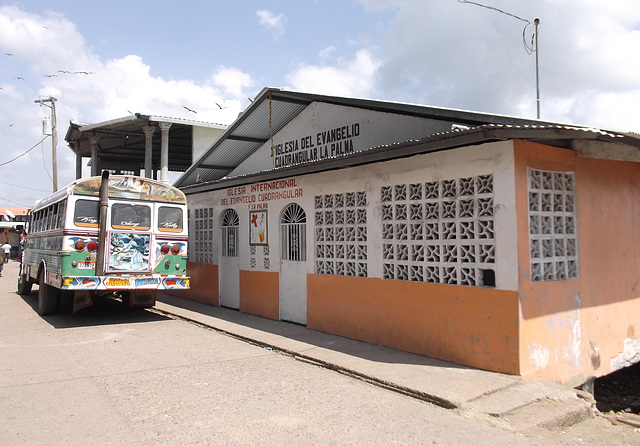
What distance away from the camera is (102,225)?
9.21 meters

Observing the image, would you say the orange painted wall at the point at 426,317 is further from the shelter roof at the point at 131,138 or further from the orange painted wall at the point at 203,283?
the shelter roof at the point at 131,138

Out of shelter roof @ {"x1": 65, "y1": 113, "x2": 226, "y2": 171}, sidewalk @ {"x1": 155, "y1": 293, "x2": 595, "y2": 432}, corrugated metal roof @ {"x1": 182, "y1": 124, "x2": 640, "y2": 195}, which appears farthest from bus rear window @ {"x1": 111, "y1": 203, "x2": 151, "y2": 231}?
shelter roof @ {"x1": 65, "y1": 113, "x2": 226, "y2": 171}

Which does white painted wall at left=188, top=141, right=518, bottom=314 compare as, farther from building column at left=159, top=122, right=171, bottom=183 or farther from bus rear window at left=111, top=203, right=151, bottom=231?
building column at left=159, top=122, right=171, bottom=183

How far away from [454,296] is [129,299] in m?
7.47

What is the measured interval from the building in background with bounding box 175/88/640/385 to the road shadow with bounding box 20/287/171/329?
314 cm

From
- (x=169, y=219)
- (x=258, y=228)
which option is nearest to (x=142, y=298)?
(x=169, y=219)

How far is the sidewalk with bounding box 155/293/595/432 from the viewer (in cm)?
474

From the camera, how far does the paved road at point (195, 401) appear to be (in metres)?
4.26

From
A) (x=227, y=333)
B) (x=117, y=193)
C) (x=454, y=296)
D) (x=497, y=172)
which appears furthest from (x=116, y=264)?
(x=497, y=172)

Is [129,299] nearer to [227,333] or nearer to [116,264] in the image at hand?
[116,264]

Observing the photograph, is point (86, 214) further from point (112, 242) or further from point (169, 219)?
point (169, 219)

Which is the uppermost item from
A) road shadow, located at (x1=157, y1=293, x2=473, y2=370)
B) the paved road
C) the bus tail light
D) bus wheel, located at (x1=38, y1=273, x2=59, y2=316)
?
the bus tail light

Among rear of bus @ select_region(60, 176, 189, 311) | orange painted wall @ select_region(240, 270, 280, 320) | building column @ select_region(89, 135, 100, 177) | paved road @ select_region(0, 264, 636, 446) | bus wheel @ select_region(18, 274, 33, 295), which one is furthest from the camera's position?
building column @ select_region(89, 135, 100, 177)

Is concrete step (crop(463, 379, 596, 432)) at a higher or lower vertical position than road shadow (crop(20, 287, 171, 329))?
lower
